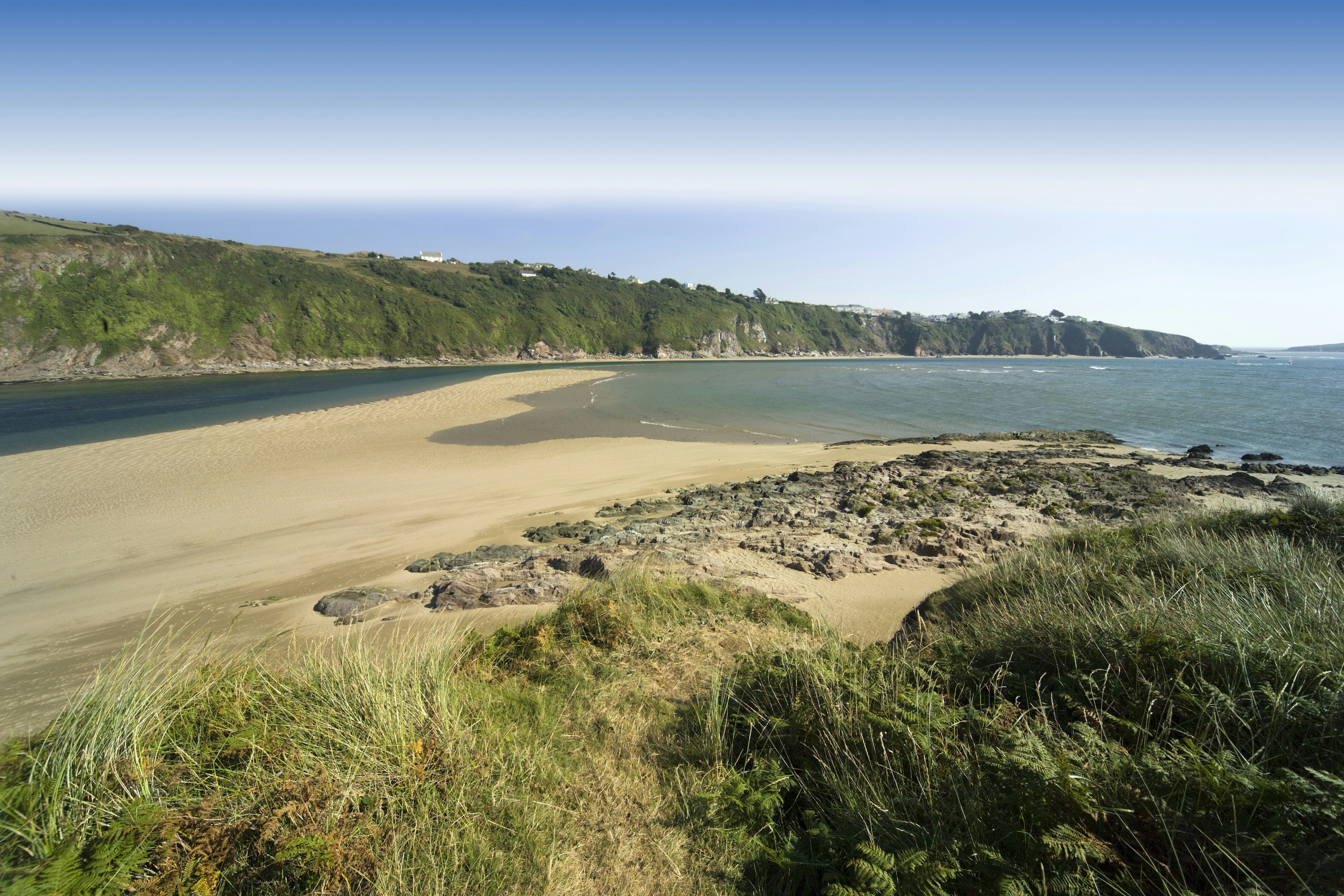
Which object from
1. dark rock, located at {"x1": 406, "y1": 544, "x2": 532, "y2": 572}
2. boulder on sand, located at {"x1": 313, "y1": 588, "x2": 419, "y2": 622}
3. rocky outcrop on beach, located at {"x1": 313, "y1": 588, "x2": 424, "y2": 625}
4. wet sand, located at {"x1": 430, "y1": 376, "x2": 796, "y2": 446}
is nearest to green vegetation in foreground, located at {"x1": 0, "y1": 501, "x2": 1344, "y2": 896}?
rocky outcrop on beach, located at {"x1": 313, "y1": 588, "x2": 424, "y2": 625}

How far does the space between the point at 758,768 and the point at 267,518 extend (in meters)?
14.5

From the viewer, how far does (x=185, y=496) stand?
15281 mm

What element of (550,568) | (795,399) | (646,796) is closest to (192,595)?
(550,568)

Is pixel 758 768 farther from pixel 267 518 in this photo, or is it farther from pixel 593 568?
pixel 267 518

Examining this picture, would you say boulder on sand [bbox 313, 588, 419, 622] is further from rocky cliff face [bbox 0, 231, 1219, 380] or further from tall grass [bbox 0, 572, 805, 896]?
rocky cliff face [bbox 0, 231, 1219, 380]

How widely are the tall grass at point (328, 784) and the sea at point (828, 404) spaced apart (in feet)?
75.9

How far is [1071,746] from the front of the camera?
2820 millimetres

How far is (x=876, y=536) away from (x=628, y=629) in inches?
232

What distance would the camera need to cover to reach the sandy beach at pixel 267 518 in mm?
7617

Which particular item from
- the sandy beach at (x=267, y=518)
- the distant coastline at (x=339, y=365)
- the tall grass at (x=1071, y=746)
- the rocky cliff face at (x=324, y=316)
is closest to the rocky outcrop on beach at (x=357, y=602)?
the sandy beach at (x=267, y=518)

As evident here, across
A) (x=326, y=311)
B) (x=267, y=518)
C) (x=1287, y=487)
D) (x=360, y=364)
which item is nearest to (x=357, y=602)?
(x=267, y=518)

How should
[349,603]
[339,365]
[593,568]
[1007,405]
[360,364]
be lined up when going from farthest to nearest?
[360,364]
[339,365]
[1007,405]
[593,568]
[349,603]

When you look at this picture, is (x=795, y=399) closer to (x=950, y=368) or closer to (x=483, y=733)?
(x=483, y=733)

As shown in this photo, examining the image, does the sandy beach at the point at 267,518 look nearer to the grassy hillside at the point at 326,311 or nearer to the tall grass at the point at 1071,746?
the tall grass at the point at 1071,746
